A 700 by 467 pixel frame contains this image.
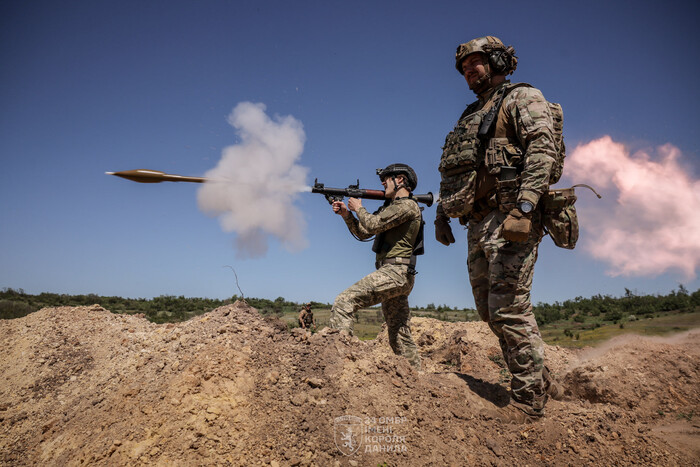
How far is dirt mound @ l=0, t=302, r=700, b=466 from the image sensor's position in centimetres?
310

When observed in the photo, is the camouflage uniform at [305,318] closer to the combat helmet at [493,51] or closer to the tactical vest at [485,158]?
the tactical vest at [485,158]

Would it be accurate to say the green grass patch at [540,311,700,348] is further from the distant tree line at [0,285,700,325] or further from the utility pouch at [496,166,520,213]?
the utility pouch at [496,166,520,213]

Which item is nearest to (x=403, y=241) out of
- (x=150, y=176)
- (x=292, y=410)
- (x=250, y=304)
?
(x=292, y=410)

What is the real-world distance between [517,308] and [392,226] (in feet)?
5.97

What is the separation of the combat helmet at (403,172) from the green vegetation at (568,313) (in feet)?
9.74

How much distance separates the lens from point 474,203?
14.8ft

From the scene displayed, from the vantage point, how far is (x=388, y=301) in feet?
18.0

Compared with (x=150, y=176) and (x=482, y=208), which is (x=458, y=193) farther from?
(x=150, y=176)

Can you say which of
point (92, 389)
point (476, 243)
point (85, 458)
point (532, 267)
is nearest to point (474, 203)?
point (476, 243)

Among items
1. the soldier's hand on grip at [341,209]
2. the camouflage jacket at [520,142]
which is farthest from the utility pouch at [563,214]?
the soldier's hand on grip at [341,209]

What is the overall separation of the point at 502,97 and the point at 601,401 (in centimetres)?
419

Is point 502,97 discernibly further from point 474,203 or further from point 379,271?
point 379,271

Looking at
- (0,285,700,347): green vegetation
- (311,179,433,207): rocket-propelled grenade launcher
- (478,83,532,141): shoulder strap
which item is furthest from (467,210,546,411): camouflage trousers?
(0,285,700,347): green vegetation

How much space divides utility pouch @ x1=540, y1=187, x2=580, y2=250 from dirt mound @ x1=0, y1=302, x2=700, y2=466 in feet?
5.97
